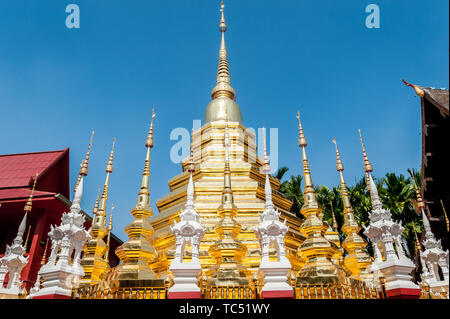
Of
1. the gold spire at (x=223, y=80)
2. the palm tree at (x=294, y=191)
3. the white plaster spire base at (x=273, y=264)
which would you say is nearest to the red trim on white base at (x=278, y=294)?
the white plaster spire base at (x=273, y=264)

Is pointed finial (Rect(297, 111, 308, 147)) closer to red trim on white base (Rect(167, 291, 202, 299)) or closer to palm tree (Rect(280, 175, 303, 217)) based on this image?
red trim on white base (Rect(167, 291, 202, 299))

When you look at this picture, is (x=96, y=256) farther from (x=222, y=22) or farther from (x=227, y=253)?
(x=222, y=22)

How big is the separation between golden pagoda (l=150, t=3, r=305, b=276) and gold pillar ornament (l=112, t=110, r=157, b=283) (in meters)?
1.18

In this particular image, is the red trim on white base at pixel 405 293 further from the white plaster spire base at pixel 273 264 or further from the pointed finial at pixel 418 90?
the pointed finial at pixel 418 90

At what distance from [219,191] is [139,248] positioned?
4.85 meters

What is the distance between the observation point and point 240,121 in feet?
61.0

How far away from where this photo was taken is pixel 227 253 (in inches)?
356

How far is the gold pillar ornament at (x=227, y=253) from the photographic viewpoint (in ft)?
27.5

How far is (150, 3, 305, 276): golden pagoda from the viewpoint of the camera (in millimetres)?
11758

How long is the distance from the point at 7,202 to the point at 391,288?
15616 millimetres

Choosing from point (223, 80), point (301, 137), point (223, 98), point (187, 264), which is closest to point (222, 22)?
point (223, 80)

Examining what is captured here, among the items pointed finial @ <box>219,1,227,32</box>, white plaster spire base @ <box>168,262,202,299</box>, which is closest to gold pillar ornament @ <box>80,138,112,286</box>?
white plaster spire base @ <box>168,262,202,299</box>
